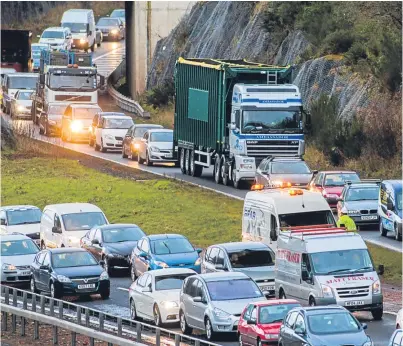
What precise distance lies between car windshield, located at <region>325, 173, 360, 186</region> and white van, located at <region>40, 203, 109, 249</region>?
7733 millimetres

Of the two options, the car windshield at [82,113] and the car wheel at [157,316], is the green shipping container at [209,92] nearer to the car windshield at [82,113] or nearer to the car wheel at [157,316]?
the car windshield at [82,113]

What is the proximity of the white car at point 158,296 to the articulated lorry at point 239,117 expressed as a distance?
1872 cm

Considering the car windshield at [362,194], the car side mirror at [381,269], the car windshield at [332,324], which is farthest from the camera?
the car windshield at [362,194]

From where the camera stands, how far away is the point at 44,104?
73.8 meters

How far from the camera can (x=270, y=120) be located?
4994 centimetres

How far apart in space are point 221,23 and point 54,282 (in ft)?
160

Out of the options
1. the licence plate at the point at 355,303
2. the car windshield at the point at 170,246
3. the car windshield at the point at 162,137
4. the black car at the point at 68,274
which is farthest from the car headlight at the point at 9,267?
the car windshield at the point at 162,137

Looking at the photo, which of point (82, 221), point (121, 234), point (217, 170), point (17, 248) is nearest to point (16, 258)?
point (17, 248)

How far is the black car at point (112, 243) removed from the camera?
3756 cm

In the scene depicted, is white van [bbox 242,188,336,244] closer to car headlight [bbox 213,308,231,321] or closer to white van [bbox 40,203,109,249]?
white van [bbox 40,203,109,249]

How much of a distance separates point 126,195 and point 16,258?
15.4 m

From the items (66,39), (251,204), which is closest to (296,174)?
(251,204)

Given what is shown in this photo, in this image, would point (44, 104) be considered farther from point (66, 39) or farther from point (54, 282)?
point (54, 282)

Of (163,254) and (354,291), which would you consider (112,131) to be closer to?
(163,254)
